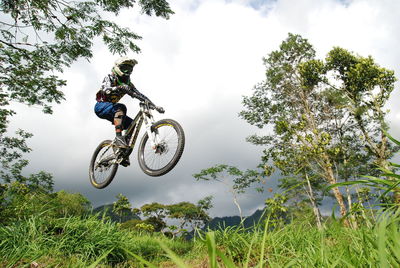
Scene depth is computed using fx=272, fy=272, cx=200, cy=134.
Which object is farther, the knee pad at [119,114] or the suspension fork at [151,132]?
the knee pad at [119,114]

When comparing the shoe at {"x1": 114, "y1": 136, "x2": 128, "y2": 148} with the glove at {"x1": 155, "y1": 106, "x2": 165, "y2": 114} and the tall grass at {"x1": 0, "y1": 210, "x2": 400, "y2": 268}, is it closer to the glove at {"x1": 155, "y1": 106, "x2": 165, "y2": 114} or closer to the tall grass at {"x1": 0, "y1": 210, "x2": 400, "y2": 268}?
the glove at {"x1": 155, "y1": 106, "x2": 165, "y2": 114}

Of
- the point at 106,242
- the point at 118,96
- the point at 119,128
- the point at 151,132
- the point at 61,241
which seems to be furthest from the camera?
the point at 118,96

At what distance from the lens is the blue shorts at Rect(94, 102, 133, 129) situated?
664 cm

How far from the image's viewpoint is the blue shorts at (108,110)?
6645mm

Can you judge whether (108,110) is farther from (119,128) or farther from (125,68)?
(125,68)

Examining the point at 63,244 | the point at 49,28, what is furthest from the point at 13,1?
the point at 63,244

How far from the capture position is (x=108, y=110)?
6648 millimetres

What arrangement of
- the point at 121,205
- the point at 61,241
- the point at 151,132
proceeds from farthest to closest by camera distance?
the point at 121,205 → the point at 151,132 → the point at 61,241

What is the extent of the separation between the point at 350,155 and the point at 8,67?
23757 millimetres

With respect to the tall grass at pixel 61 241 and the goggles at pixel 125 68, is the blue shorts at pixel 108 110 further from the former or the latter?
the tall grass at pixel 61 241

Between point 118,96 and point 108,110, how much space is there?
0.42 m

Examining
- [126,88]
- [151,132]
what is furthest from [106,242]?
[126,88]

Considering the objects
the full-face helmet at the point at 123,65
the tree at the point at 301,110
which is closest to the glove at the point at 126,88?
the full-face helmet at the point at 123,65

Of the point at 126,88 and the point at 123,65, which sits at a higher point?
the point at 123,65
